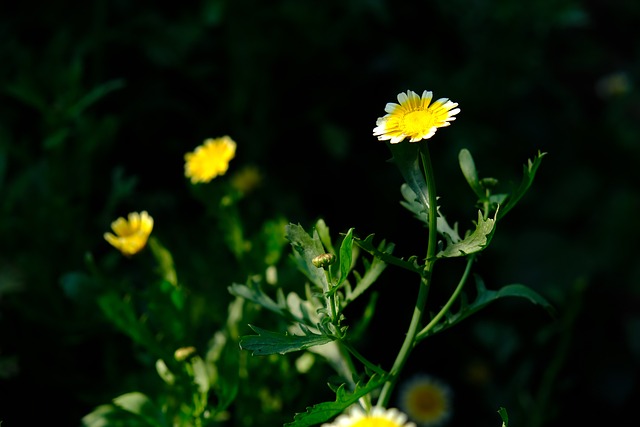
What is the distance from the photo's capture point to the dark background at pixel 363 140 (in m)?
2.00

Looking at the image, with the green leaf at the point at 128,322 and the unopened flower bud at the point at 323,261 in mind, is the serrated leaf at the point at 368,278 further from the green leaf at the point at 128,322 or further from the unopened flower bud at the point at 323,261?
the green leaf at the point at 128,322

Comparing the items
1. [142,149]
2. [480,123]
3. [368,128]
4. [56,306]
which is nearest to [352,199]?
[368,128]

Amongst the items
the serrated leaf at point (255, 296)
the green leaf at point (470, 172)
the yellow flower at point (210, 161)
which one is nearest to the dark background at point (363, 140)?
the yellow flower at point (210, 161)

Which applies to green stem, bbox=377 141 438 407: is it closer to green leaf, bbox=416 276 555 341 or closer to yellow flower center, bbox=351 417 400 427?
green leaf, bbox=416 276 555 341

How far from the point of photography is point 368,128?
2.34 metres

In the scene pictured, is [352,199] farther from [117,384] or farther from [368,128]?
[117,384]

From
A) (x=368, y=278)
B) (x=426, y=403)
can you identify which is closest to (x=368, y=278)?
(x=368, y=278)

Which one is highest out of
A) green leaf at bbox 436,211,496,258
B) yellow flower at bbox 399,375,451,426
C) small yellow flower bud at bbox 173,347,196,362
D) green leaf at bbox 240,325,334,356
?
green leaf at bbox 436,211,496,258

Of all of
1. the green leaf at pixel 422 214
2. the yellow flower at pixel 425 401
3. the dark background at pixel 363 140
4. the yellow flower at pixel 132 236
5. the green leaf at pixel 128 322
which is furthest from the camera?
the dark background at pixel 363 140

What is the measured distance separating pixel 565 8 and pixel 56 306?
1624 millimetres

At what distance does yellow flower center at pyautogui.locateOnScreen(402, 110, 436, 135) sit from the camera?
2.93 ft

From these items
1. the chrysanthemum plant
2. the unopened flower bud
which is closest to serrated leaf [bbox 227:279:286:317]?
the chrysanthemum plant

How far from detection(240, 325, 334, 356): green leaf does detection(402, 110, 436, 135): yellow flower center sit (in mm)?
256

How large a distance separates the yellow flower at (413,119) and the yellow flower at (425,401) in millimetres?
1115
